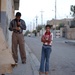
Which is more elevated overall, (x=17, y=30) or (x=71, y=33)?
(x=17, y=30)

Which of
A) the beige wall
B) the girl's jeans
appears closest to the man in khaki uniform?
the girl's jeans

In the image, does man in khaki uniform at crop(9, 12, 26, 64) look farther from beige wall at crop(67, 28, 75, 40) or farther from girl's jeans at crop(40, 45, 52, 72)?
beige wall at crop(67, 28, 75, 40)

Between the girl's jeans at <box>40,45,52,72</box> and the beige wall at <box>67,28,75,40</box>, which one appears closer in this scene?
the girl's jeans at <box>40,45,52,72</box>

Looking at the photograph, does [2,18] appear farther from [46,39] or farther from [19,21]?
[46,39]

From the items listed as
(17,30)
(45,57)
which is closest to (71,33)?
(17,30)

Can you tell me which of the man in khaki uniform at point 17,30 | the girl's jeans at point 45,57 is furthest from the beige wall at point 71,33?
the girl's jeans at point 45,57

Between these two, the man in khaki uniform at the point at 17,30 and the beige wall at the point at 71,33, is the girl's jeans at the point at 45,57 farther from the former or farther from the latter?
the beige wall at the point at 71,33

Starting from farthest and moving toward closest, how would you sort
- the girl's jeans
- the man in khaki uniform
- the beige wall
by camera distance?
1. the beige wall
2. the man in khaki uniform
3. the girl's jeans

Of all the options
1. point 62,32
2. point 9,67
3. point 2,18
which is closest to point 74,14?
point 62,32

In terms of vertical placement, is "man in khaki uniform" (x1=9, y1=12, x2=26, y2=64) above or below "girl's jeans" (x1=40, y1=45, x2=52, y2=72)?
above

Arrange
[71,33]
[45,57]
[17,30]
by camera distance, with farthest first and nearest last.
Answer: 1. [71,33]
2. [17,30]
3. [45,57]

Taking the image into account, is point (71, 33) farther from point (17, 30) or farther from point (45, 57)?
point (45, 57)

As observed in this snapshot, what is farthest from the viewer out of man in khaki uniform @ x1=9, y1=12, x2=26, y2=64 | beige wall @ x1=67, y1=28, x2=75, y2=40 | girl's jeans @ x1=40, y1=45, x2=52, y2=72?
beige wall @ x1=67, y1=28, x2=75, y2=40

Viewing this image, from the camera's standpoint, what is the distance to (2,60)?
25.3 ft
